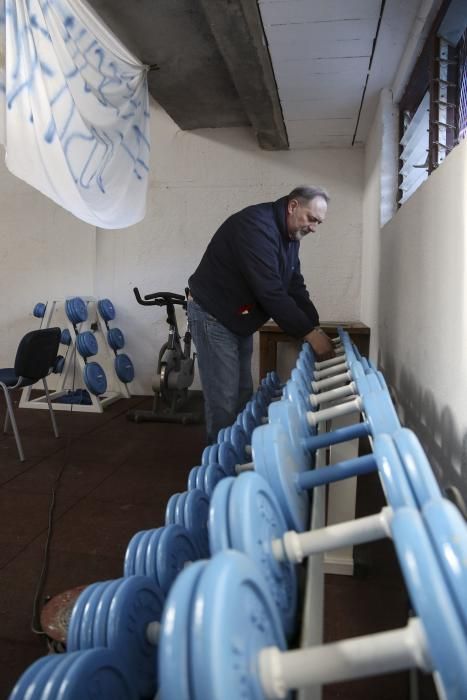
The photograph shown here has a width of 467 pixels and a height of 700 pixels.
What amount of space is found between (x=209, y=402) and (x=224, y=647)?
1.77 meters

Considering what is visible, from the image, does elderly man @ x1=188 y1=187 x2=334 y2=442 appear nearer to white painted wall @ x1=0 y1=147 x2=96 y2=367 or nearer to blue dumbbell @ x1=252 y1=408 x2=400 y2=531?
blue dumbbell @ x1=252 y1=408 x2=400 y2=531

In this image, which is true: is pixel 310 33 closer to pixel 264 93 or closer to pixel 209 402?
pixel 264 93

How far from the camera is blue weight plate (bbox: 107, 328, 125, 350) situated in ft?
13.7

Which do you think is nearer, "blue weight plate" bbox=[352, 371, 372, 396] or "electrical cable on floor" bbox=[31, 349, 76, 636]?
"blue weight plate" bbox=[352, 371, 372, 396]

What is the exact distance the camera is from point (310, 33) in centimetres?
216

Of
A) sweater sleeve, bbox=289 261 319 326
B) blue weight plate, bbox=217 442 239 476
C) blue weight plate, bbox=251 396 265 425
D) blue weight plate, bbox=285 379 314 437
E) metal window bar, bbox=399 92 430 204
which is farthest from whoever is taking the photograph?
sweater sleeve, bbox=289 261 319 326

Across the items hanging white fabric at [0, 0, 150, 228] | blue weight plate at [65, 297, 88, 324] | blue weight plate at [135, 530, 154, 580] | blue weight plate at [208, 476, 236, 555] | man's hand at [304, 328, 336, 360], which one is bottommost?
blue weight plate at [135, 530, 154, 580]

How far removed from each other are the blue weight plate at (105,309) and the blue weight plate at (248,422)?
2908 mm

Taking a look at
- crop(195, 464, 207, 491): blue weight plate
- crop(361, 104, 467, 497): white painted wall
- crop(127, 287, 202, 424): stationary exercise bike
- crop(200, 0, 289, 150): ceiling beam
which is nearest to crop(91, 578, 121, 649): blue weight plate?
crop(195, 464, 207, 491): blue weight plate

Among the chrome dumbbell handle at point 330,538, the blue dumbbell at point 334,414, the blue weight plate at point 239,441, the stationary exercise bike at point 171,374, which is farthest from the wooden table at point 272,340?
the chrome dumbbell handle at point 330,538

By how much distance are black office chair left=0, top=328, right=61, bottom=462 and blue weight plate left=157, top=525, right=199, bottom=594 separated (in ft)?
6.95

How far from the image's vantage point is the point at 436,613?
398 mm

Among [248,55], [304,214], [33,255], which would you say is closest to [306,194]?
[304,214]

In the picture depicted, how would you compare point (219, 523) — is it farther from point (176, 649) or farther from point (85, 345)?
point (85, 345)
